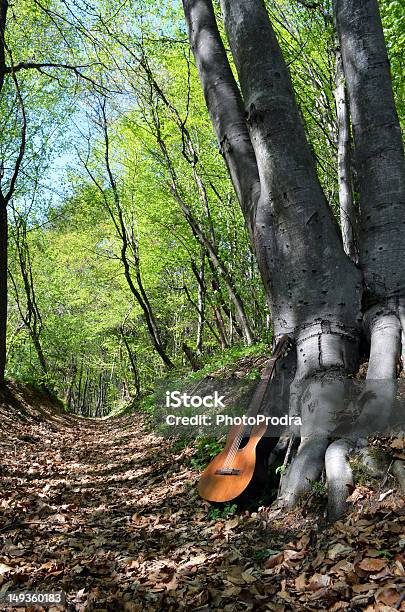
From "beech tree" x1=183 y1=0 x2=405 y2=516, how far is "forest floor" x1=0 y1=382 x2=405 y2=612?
3.84ft

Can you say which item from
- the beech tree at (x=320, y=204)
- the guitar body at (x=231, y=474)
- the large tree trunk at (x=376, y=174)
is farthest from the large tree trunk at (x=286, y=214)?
the guitar body at (x=231, y=474)

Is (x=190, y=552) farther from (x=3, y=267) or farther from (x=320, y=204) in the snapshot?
(x=3, y=267)

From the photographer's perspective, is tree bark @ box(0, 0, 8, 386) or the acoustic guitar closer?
the acoustic guitar

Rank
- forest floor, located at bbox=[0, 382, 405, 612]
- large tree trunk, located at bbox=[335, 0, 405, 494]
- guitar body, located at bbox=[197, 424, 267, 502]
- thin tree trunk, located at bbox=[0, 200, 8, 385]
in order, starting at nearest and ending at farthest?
1. forest floor, located at bbox=[0, 382, 405, 612]
2. guitar body, located at bbox=[197, 424, 267, 502]
3. large tree trunk, located at bbox=[335, 0, 405, 494]
4. thin tree trunk, located at bbox=[0, 200, 8, 385]

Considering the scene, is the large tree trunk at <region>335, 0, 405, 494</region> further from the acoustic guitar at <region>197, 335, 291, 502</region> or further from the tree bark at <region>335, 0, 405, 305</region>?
the acoustic guitar at <region>197, 335, 291, 502</region>

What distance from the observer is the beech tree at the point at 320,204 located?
12.2ft

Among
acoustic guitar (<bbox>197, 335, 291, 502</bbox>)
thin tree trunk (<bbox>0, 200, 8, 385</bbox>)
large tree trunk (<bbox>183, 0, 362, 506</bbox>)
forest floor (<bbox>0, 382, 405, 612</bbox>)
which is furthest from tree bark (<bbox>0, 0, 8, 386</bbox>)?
acoustic guitar (<bbox>197, 335, 291, 502</bbox>)

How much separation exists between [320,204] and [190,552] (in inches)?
114

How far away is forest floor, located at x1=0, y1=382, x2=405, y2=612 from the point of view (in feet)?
7.63

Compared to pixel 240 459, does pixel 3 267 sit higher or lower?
higher

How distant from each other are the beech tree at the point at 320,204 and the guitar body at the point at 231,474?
690 millimetres

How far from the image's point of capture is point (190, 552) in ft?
10.3

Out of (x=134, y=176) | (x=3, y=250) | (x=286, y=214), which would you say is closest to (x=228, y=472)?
(x=286, y=214)

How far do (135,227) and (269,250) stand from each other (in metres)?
15.1
